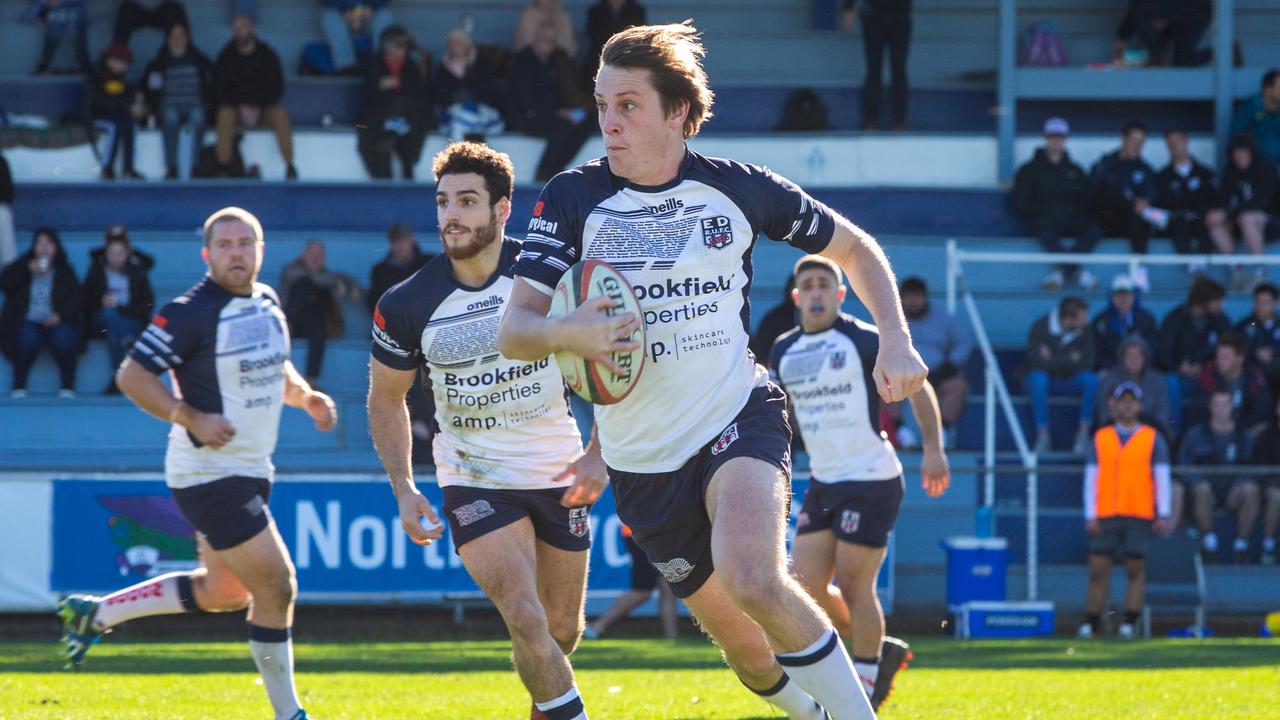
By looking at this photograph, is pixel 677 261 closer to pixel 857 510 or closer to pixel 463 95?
pixel 857 510

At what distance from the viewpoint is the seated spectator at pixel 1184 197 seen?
2023cm

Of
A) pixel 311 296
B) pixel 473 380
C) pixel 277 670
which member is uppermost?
pixel 473 380

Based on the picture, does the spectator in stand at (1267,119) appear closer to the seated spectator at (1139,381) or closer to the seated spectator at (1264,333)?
the seated spectator at (1264,333)

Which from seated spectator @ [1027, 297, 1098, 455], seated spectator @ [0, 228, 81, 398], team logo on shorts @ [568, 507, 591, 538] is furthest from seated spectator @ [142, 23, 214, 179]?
team logo on shorts @ [568, 507, 591, 538]

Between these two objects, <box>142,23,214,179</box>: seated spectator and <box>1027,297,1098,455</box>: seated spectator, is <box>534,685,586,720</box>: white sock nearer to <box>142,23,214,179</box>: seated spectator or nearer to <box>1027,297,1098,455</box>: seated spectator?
<box>1027,297,1098,455</box>: seated spectator

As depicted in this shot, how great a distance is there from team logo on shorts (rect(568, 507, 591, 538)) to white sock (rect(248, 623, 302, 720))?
1.63m

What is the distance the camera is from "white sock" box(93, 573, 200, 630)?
29.7 feet

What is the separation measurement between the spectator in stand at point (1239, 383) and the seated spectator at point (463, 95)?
8.68 m

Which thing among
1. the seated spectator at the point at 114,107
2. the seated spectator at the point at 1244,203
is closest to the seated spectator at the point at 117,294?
the seated spectator at the point at 114,107

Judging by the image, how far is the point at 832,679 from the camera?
546 centimetres

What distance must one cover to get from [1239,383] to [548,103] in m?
8.43

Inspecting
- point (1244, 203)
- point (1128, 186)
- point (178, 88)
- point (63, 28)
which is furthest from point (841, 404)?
point (63, 28)

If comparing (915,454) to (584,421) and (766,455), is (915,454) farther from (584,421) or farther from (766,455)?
(766,455)

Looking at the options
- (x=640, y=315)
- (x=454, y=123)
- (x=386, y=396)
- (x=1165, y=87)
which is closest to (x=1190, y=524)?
(x=1165, y=87)
